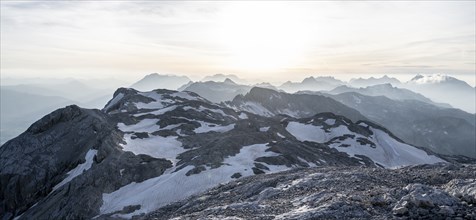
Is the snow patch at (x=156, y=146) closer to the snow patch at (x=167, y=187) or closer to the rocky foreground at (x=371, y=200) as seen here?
the snow patch at (x=167, y=187)

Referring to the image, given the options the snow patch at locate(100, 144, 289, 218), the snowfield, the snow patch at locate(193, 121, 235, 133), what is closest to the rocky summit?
the snow patch at locate(100, 144, 289, 218)

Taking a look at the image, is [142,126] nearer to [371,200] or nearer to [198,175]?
[198,175]

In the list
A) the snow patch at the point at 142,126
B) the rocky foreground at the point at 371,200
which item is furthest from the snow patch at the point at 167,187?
the snow patch at the point at 142,126

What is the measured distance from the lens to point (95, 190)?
6544cm

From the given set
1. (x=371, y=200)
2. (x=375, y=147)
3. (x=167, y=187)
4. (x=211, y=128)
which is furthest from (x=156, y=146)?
(x=375, y=147)

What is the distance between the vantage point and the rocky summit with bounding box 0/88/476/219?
2352cm

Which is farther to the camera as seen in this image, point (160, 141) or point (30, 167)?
point (160, 141)

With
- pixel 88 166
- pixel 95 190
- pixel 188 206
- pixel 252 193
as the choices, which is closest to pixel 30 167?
pixel 88 166

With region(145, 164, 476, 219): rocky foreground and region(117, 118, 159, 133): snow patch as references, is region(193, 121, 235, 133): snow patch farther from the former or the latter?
region(145, 164, 476, 219): rocky foreground

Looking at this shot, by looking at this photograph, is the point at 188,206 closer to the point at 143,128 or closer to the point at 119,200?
the point at 119,200

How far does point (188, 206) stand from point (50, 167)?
54749 millimetres

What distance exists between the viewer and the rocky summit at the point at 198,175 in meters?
23.5

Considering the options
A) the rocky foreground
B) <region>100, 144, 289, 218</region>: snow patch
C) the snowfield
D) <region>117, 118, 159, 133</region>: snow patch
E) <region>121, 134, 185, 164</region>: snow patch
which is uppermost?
the rocky foreground

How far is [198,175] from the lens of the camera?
2611 inches
